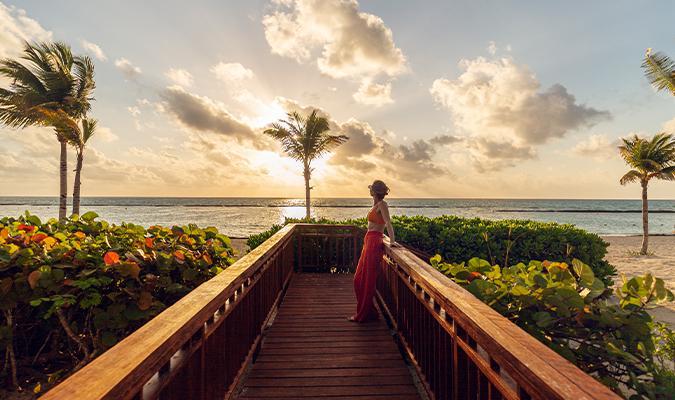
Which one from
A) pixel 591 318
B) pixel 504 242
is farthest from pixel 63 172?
pixel 591 318

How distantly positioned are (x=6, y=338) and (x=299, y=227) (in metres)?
5.70

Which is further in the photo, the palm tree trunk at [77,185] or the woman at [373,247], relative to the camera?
the palm tree trunk at [77,185]

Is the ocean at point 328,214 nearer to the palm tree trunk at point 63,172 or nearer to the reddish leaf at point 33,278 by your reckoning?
the palm tree trunk at point 63,172

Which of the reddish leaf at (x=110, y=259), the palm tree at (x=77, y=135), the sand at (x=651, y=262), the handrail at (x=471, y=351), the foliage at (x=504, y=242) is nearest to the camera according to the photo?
the handrail at (x=471, y=351)

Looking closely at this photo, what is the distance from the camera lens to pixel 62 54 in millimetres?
17875

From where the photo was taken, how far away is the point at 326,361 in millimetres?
3494

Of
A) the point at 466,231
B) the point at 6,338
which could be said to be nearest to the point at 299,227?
the point at 466,231

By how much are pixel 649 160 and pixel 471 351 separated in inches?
885

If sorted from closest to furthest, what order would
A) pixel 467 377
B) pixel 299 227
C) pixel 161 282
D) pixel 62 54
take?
pixel 467 377 → pixel 161 282 → pixel 299 227 → pixel 62 54

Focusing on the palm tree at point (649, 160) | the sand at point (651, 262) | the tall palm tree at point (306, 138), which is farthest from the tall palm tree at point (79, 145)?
the palm tree at point (649, 160)

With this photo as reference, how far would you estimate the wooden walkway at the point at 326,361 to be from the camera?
293 cm

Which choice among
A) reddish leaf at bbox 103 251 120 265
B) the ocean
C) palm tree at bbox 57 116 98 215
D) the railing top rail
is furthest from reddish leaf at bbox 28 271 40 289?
the ocean

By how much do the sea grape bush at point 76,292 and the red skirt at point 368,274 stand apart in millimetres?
2005

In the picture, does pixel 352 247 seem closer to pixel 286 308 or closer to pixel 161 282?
pixel 286 308
